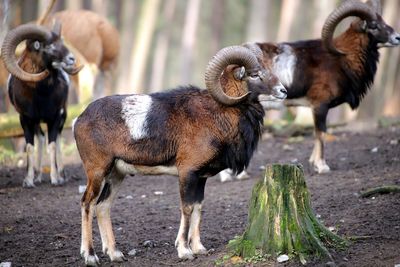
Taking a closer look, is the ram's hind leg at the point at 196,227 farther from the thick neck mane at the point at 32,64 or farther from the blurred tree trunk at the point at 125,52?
the blurred tree trunk at the point at 125,52

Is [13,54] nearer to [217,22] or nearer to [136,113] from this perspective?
[136,113]

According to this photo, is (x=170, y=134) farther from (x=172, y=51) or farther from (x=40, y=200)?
(x=172, y=51)

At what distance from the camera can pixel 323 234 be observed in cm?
881

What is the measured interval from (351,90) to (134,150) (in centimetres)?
680

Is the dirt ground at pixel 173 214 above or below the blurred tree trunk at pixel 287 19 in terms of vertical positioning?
below

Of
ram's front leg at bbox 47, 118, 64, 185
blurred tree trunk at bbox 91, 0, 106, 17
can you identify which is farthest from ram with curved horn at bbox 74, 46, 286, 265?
blurred tree trunk at bbox 91, 0, 106, 17

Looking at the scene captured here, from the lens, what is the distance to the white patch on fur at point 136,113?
9289 millimetres

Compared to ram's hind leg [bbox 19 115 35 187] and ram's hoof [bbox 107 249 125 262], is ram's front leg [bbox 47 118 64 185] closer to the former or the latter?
ram's hind leg [bbox 19 115 35 187]

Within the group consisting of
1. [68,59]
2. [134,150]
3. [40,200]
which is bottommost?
[40,200]

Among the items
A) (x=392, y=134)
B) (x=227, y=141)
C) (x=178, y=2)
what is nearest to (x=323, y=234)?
(x=227, y=141)

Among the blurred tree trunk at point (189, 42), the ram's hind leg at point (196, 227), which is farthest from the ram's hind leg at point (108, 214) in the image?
the blurred tree trunk at point (189, 42)

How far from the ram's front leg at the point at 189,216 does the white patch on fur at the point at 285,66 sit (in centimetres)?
552

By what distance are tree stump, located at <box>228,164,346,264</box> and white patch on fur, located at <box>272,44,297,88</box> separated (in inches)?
235

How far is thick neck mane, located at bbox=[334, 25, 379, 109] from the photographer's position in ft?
48.3
